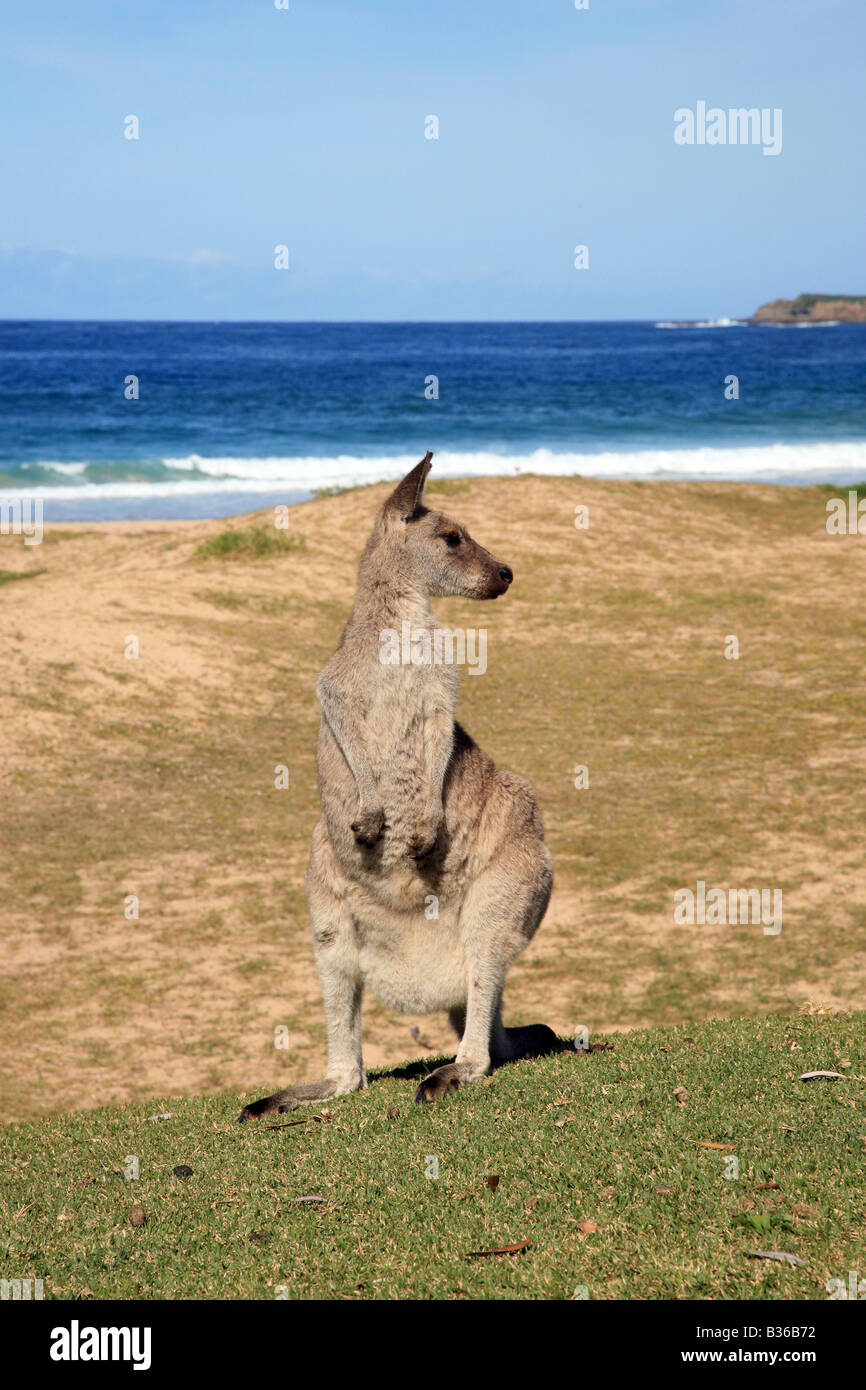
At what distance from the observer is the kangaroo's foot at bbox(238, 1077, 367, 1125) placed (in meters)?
4.89

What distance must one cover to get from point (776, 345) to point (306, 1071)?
107 metres

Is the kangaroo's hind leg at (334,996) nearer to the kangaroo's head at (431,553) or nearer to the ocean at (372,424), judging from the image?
the kangaroo's head at (431,553)

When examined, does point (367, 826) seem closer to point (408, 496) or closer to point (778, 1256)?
point (408, 496)

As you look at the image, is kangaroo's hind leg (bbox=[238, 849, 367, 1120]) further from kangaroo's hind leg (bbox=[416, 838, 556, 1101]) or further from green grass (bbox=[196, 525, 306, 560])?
green grass (bbox=[196, 525, 306, 560])

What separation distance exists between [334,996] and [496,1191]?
4.68 ft

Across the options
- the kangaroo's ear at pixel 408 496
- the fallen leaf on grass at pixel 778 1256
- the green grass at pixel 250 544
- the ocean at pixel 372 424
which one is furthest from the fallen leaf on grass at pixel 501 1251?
the green grass at pixel 250 544

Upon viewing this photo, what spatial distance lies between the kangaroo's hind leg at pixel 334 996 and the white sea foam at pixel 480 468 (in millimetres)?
28200

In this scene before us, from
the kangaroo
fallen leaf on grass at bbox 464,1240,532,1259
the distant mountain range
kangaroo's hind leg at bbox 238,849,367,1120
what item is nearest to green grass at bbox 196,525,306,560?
the kangaroo

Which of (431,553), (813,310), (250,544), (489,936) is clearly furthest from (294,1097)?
(813,310)

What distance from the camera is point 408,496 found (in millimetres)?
4996

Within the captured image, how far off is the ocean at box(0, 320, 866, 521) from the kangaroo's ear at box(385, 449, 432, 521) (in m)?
11.3

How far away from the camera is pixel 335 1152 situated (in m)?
4.21

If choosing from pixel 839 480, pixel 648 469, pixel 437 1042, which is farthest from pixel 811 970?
pixel 648 469
